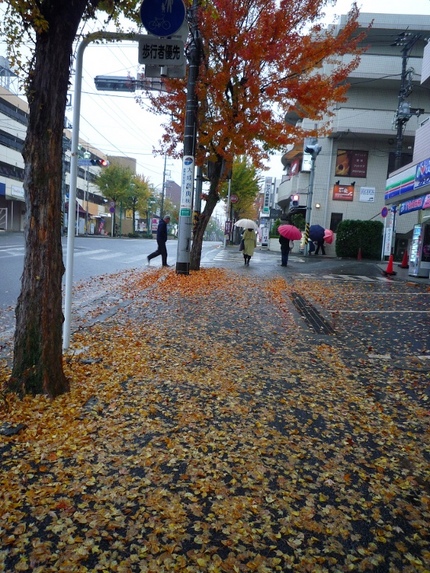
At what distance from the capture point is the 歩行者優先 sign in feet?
13.9

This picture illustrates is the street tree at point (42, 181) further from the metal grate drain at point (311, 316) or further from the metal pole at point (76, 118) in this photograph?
the metal grate drain at point (311, 316)

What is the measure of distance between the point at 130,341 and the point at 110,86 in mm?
14797

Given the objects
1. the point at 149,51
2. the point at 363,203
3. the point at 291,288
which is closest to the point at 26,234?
the point at 149,51

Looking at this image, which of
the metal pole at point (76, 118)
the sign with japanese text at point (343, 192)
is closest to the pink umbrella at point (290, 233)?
the metal pole at point (76, 118)

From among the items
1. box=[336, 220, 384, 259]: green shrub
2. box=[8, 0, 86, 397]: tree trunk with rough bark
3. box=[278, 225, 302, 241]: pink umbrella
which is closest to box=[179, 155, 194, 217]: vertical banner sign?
box=[278, 225, 302, 241]: pink umbrella

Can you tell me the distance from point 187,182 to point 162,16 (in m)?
8.01

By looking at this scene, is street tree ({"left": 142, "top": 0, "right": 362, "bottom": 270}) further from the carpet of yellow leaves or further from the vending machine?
the carpet of yellow leaves

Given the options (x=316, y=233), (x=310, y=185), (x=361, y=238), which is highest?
(x=310, y=185)

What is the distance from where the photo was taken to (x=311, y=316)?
7.98 metres

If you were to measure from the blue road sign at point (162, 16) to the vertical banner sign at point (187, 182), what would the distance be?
7874mm

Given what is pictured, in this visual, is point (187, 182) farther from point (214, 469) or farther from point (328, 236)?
point (328, 236)

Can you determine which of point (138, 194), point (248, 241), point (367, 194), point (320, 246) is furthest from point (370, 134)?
point (138, 194)

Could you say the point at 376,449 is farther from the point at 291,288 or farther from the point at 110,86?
the point at 110,86

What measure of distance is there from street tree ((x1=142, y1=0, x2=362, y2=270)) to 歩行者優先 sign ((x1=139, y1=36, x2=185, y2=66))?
906 centimetres
